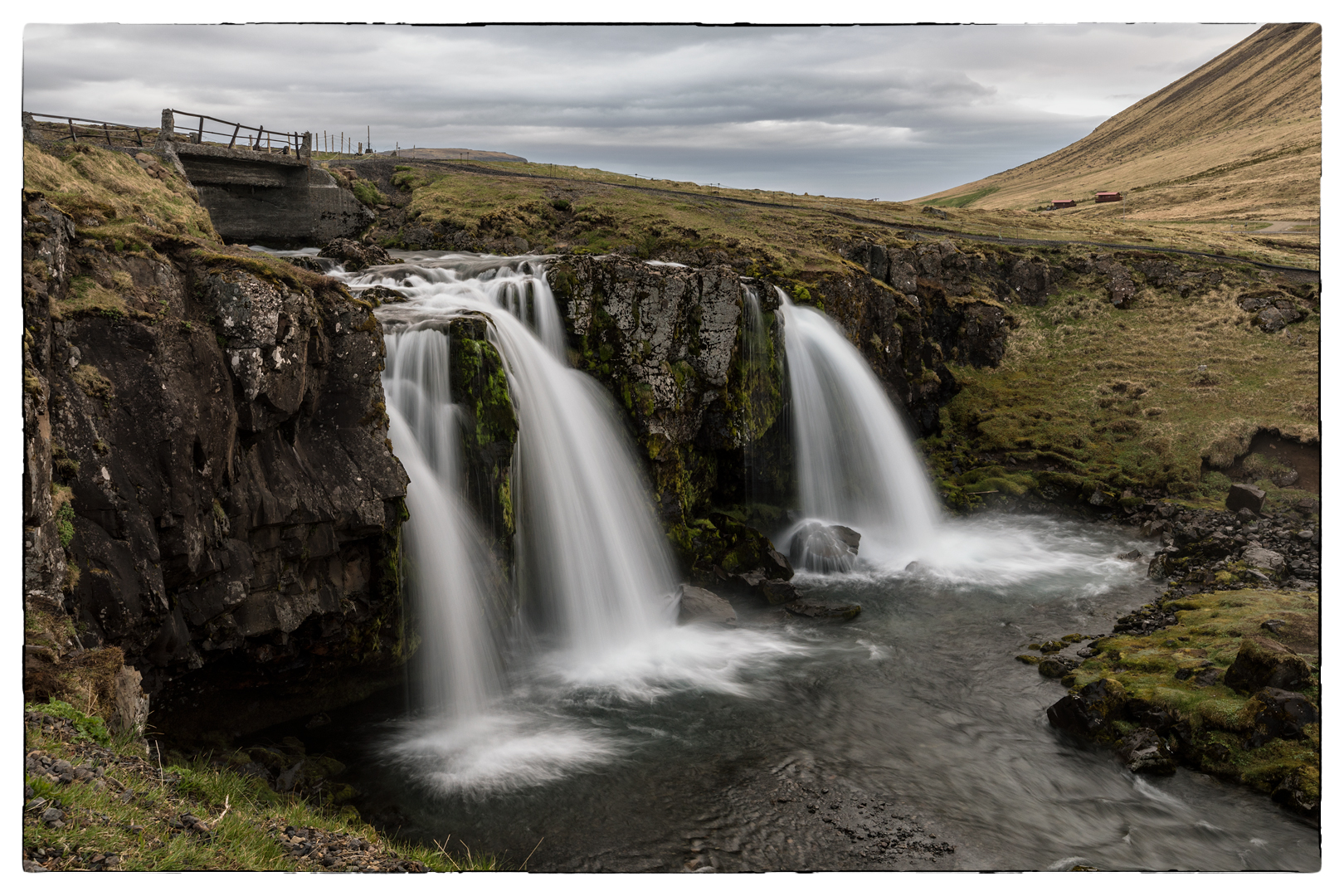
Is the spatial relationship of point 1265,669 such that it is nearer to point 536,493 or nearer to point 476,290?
point 536,493

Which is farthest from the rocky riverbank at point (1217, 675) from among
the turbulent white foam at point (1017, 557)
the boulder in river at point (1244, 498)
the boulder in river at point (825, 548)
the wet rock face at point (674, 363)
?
the wet rock face at point (674, 363)

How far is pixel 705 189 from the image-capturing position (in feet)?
177

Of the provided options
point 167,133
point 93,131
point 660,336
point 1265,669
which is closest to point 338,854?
point 1265,669

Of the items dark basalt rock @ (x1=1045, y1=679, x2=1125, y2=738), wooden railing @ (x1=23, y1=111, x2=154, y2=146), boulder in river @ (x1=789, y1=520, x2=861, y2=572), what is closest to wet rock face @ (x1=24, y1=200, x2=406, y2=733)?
wooden railing @ (x1=23, y1=111, x2=154, y2=146)

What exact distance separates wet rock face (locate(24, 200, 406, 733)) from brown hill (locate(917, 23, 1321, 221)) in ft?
42.1

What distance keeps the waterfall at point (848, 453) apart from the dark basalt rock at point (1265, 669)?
11.6 metres

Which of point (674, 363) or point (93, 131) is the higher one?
point (93, 131)

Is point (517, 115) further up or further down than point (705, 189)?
further down

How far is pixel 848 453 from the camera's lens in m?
29.0

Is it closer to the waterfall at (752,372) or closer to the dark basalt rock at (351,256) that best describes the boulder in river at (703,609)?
the waterfall at (752,372)

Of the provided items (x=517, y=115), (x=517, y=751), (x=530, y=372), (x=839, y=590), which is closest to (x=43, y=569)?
(x=517, y=751)

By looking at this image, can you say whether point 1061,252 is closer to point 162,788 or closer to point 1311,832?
point 1311,832

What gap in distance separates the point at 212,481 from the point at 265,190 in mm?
22033

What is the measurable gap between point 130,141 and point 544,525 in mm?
14752
